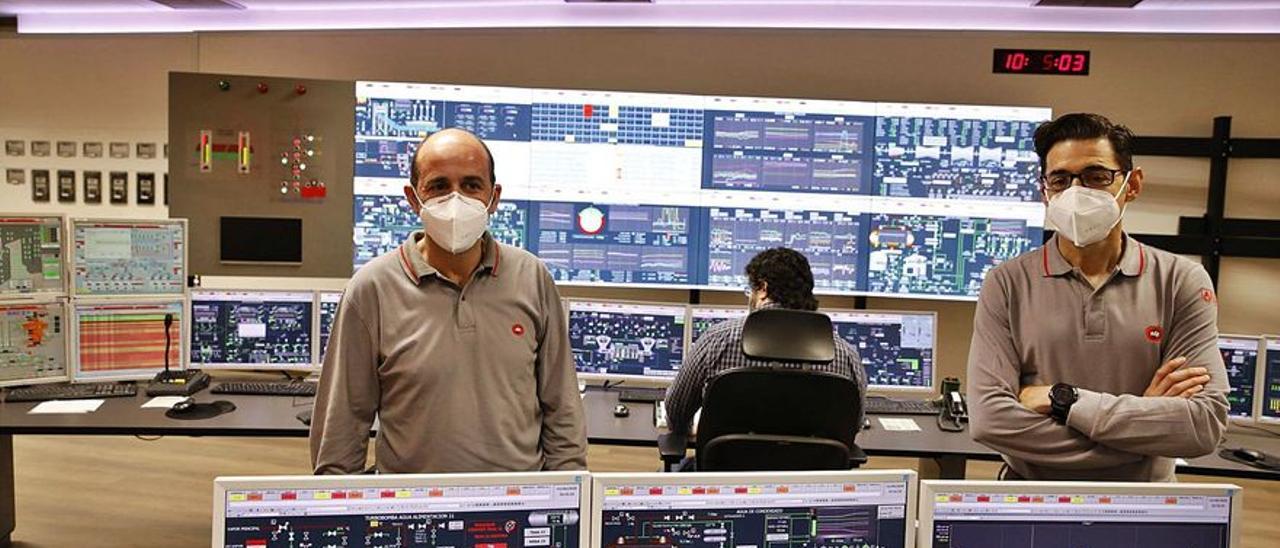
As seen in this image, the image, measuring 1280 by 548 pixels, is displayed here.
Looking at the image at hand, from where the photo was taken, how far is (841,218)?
14.0 feet

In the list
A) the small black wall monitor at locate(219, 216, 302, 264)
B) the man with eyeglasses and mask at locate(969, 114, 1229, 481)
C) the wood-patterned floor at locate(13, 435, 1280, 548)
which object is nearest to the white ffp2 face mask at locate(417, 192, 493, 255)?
the man with eyeglasses and mask at locate(969, 114, 1229, 481)

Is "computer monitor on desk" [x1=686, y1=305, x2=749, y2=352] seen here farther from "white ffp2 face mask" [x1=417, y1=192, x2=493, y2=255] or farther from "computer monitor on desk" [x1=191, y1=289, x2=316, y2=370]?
"white ffp2 face mask" [x1=417, y1=192, x2=493, y2=255]

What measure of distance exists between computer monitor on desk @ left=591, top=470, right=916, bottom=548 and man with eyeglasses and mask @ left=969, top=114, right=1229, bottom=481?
22.2 inches

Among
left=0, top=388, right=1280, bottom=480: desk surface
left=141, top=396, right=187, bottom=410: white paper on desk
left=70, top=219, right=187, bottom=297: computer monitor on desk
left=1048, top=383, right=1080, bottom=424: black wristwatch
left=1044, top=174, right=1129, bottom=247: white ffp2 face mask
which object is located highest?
left=1044, top=174, right=1129, bottom=247: white ffp2 face mask

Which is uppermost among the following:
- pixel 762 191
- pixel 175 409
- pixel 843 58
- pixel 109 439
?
pixel 843 58

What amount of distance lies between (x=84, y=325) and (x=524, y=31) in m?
2.58

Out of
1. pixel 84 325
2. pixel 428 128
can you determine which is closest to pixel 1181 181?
pixel 428 128

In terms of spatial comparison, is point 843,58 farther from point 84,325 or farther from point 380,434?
point 84,325

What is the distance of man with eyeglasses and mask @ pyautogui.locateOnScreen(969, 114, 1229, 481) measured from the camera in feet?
5.09

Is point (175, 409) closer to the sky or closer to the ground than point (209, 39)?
closer to the ground

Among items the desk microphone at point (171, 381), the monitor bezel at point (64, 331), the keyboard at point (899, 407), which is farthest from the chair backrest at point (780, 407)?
the monitor bezel at point (64, 331)

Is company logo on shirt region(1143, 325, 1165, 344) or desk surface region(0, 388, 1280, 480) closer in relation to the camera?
company logo on shirt region(1143, 325, 1165, 344)

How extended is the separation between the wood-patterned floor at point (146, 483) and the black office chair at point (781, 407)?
1516 mm

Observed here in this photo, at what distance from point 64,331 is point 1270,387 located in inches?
185
